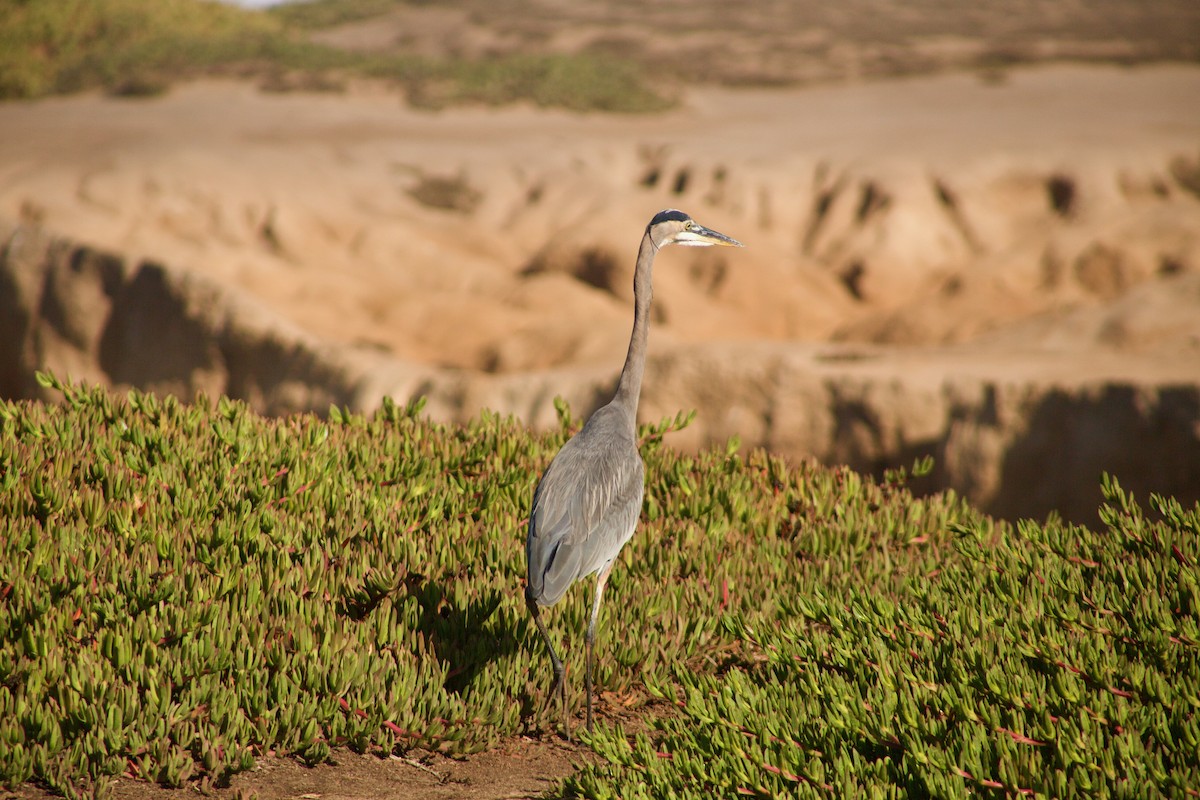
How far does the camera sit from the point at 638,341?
18.6ft

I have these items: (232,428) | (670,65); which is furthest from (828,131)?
(232,428)

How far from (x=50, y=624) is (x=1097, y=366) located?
8.04m

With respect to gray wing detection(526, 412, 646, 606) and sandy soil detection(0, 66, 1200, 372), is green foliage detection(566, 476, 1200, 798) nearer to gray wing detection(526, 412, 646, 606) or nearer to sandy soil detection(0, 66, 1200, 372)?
gray wing detection(526, 412, 646, 606)

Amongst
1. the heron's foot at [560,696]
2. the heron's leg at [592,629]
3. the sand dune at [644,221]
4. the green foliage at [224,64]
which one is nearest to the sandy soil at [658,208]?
the sand dune at [644,221]

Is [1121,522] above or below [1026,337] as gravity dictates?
above

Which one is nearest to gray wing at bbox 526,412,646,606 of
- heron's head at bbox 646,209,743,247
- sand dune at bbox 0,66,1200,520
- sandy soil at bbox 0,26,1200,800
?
heron's head at bbox 646,209,743,247

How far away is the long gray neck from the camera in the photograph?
5617 millimetres

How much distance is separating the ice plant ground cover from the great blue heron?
549 mm

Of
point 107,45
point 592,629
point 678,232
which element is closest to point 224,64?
point 107,45

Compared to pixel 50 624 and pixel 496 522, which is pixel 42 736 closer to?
pixel 50 624

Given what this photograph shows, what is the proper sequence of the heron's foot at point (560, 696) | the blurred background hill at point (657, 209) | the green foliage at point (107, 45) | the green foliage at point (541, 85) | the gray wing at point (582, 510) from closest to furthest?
the gray wing at point (582, 510), the heron's foot at point (560, 696), the blurred background hill at point (657, 209), the green foliage at point (107, 45), the green foliage at point (541, 85)

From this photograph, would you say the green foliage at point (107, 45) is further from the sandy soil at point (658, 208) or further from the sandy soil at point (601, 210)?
the sandy soil at point (658, 208)

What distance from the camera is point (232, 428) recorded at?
655 cm

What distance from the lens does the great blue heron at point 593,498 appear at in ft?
15.2
